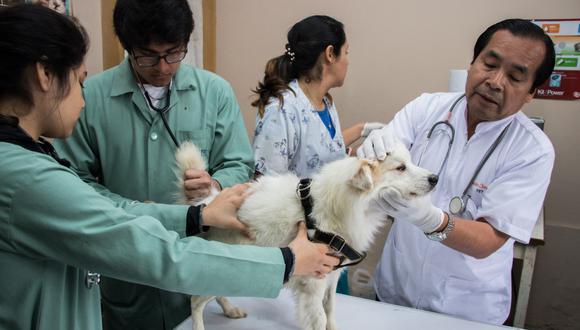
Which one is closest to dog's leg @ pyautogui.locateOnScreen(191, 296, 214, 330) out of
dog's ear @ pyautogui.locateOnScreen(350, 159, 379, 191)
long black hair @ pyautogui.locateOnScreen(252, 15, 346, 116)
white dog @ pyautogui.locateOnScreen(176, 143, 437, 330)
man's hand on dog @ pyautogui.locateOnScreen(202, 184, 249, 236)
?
white dog @ pyautogui.locateOnScreen(176, 143, 437, 330)

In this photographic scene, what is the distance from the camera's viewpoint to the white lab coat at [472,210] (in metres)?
1.38

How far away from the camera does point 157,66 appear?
54.8 inches

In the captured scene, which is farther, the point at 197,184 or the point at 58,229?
the point at 197,184

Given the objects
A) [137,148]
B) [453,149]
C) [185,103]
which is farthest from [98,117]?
[453,149]

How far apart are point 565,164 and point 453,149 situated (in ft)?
6.04

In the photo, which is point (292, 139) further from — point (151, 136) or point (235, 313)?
point (235, 313)

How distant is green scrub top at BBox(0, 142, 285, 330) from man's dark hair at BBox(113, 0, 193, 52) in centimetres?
65

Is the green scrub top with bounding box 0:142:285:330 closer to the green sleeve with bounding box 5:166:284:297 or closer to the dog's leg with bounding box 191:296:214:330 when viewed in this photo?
the green sleeve with bounding box 5:166:284:297

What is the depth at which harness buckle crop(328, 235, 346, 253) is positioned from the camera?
1183mm

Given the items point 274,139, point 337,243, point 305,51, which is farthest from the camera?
point 305,51

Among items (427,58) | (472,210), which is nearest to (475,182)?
(472,210)

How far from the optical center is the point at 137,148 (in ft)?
4.96

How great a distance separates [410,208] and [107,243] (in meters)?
0.83

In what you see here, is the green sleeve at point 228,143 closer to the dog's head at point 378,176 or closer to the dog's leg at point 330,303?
the dog's head at point 378,176
